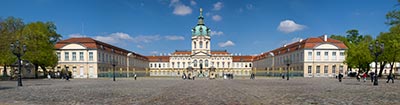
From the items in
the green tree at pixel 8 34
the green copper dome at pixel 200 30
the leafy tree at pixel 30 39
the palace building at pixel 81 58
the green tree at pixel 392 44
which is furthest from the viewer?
the green copper dome at pixel 200 30

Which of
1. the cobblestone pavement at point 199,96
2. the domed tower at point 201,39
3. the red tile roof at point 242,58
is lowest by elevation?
the cobblestone pavement at point 199,96

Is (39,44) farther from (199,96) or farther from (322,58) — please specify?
(322,58)

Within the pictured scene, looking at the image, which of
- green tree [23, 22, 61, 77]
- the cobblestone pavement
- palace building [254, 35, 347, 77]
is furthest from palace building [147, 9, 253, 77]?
the cobblestone pavement

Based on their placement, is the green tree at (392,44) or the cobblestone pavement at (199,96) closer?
the cobblestone pavement at (199,96)

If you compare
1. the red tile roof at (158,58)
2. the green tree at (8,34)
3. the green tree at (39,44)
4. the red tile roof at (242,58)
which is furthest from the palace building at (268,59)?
the red tile roof at (158,58)

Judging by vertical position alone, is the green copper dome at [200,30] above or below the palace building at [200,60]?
above

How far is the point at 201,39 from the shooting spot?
386 ft

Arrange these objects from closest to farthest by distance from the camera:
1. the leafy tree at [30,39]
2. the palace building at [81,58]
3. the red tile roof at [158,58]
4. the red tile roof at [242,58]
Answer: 1. the leafy tree at [30,39]
2. the palace building at [81,58]
3. the red tile roof at [242,58]
4. the red tile roof at [158,58]

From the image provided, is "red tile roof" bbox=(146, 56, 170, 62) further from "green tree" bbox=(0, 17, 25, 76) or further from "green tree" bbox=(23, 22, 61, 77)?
"green tree" bbox=(0, 17, 25, 76)

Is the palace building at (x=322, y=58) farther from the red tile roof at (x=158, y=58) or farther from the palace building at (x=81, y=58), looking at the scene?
the red tile roof at (x=158, y=58)

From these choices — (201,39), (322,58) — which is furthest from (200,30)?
(322,58)

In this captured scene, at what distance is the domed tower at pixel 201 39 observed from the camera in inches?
4624

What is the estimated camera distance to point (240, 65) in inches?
4941

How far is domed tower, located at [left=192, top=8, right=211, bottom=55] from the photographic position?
Answer: 117444 millimetres
